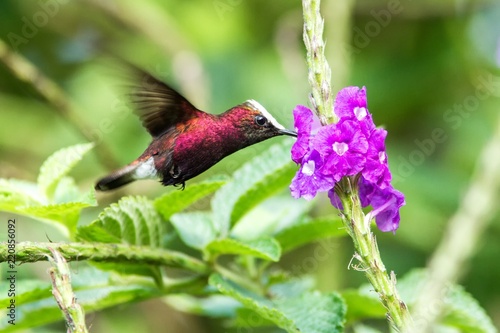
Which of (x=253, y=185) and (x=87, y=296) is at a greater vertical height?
(x=253, y=185)

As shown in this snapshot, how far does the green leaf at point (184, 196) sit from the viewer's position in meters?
1.99

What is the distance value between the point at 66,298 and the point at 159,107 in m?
1.24

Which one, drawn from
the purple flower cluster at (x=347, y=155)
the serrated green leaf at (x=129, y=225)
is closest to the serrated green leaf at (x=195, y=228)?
the serrated green leaf at (x=129, y=225)

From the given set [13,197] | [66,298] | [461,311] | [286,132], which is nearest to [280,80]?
[286,132]

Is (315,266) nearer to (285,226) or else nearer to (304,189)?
(285,226)

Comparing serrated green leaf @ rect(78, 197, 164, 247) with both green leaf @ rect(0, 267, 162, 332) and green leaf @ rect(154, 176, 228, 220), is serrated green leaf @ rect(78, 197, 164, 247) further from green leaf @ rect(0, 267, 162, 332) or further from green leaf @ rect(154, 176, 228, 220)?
green leaf @ rect(0, 267, 162, 332)

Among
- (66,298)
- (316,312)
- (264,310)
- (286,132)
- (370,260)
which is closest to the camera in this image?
(66,298)

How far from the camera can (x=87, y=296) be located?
2.20 metres

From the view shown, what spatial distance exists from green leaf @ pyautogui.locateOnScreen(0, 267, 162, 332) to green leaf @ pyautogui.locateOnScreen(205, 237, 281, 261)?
253mm

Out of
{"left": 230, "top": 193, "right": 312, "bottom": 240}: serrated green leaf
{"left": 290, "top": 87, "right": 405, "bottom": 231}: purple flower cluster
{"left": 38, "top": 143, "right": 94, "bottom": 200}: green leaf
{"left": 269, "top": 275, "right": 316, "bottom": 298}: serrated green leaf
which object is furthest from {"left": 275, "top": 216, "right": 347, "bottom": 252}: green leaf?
{"left": 38, "top": 143, "right": 94, "bottom": 200}: green leaf

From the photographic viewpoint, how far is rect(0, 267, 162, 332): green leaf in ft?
6.79

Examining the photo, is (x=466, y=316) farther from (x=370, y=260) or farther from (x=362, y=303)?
(x=370, y=260)

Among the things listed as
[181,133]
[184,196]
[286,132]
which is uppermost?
[181,133]

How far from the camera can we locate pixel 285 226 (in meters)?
2.32
